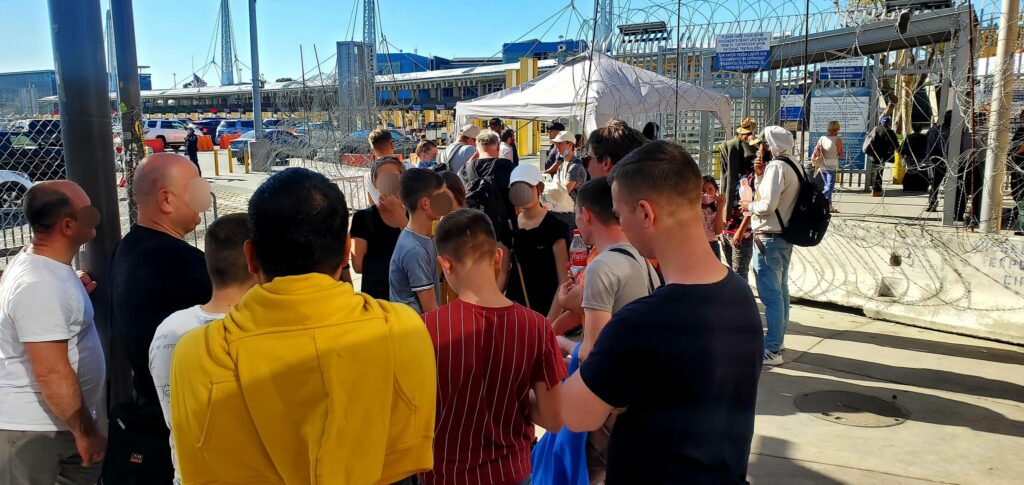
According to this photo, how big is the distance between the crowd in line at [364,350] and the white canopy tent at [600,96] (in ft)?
19.0

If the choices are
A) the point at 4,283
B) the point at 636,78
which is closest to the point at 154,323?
the point at 4,283

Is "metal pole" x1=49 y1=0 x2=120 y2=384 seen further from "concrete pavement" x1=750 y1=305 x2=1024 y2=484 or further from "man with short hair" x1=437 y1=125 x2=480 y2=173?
"man with short hair" x1=437 y1=125 x2=480 y2=173

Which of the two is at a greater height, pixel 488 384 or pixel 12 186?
pixel 12 186

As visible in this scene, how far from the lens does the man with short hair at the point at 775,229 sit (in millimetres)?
5293

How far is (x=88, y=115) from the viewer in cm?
317

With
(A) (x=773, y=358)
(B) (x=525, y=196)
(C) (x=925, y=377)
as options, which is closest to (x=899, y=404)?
(C) (x=925, y=377)

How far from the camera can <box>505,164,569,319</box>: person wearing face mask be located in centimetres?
444

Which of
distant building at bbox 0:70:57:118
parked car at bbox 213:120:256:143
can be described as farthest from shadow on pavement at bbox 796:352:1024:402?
parked car at bbox 213:120:256:143

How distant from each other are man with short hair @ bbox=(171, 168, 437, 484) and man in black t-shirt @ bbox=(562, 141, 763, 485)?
1.67ft

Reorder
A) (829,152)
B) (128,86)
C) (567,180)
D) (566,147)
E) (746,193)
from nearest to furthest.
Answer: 1. (128,86)
2. (746,193)
3. (567,180)
4. (566,147)
5. (829,152)

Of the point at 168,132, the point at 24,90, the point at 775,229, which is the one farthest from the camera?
the point at 168,132

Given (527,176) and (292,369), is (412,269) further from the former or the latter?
(292,369)

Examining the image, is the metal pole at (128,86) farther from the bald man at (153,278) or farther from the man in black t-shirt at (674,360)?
the man in black t-shirt at (674,360)

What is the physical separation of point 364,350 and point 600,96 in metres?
7.82
